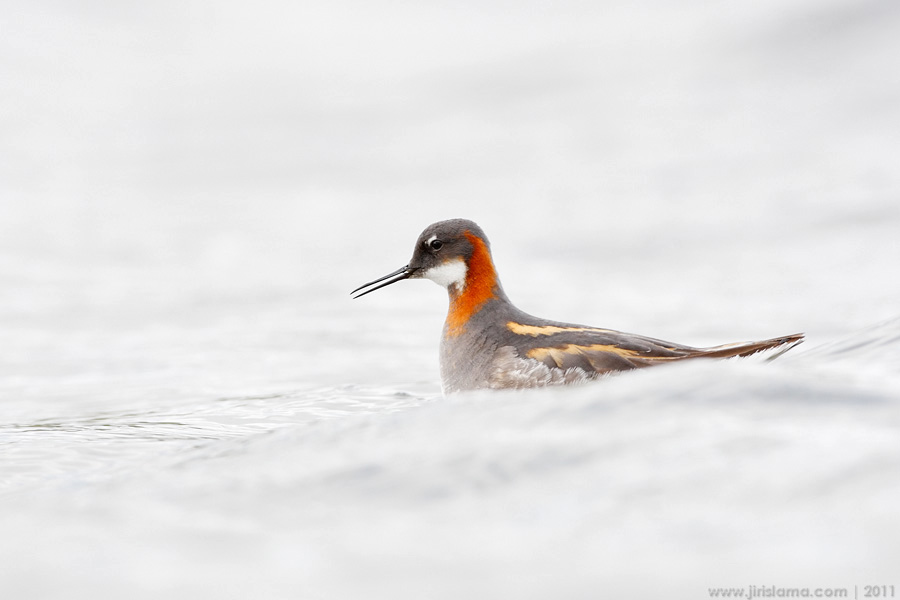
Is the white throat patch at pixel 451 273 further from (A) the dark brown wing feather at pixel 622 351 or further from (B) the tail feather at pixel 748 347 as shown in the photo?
(B) the tail feather at pixel 748 347

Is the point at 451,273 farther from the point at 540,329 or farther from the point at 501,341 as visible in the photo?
the point at 540,329

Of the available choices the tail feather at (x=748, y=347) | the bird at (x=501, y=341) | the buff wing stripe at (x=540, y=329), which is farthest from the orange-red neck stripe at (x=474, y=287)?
the tail feather at (x=748, y=347)

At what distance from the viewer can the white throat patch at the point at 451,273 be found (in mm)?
6367

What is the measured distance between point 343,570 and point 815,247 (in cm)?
839

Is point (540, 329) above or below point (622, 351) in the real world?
above

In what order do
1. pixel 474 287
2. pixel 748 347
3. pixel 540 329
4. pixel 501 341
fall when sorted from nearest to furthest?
1. pixel 748 347
2. pixel 540 329
3. pixel 501 341
4. pixel 474 287

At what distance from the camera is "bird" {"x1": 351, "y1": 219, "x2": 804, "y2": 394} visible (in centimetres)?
531

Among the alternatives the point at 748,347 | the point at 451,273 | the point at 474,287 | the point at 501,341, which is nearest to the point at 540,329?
the point at 501,341

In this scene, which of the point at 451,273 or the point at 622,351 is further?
the point at 451,273

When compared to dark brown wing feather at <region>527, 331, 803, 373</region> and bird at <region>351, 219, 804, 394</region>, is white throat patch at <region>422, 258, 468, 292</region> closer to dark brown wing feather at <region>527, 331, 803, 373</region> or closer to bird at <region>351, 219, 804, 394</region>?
bird at <region>351, 219, 804, 394</region>

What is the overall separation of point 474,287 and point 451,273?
0.17m

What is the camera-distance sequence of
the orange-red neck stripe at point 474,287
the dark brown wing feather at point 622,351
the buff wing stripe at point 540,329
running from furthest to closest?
the orange-red neck stripe at point 474,287 → the buff wing stripe at point 540,329 → the dark brown wing feather at point 622,351

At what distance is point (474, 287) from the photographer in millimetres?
6328

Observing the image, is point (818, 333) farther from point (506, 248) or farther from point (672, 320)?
point (506, 248)
